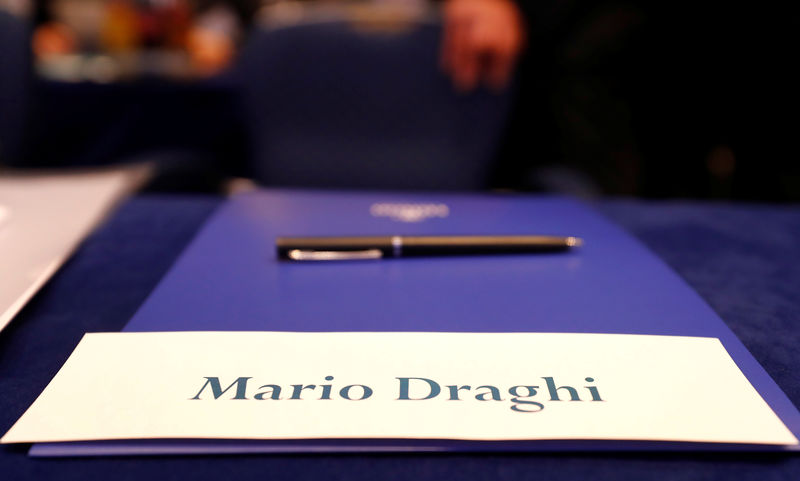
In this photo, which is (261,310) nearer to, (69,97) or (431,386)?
(431,386)

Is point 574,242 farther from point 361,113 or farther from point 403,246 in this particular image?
point 361,113

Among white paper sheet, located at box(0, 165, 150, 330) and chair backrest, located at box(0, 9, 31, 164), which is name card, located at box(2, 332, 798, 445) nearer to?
white paper sheet, located at box(0, 165, 150, 330)

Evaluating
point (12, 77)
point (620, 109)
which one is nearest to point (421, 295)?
point (12, 77)

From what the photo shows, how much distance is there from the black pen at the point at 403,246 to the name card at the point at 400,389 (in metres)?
0.13

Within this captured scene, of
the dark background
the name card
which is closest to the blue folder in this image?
the name card

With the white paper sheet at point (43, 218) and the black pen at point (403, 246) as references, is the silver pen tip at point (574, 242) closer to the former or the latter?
the black pen at point (403, 246)

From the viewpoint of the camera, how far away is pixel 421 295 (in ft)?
1.28

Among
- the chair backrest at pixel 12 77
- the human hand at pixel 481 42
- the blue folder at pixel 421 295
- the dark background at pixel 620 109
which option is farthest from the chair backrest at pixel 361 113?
the blue folder at pixel 421 295

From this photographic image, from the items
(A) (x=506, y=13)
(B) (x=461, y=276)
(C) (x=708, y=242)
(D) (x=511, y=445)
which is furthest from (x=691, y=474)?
(A) (x=506, y=13)

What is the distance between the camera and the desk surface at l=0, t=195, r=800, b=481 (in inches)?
9.6

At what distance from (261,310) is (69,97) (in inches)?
52.1

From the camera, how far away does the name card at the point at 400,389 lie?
26cm

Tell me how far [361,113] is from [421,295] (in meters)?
0.76

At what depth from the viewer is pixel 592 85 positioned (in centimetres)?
173
